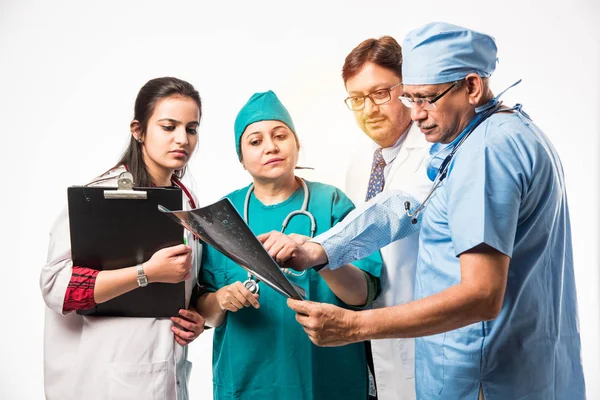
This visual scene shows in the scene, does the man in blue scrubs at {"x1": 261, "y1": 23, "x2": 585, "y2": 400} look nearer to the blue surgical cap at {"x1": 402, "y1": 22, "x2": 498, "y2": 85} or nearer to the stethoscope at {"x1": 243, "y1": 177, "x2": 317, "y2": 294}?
the blue surgical cap at {"x1": 402, "y1": 22, "x2": 498, "y2": 85}

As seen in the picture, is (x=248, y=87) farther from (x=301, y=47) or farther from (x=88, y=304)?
(x=88, y=304)

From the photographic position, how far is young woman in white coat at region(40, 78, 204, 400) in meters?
1.71

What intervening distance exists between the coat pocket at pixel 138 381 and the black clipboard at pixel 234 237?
19.5 inches

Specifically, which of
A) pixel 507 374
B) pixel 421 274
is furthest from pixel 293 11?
pixel 507 374

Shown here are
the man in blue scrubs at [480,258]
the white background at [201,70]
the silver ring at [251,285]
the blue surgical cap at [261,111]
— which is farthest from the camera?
the white background at [201,70]

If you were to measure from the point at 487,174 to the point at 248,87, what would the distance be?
6.04ft

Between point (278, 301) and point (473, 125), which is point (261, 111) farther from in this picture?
point (473, 125)

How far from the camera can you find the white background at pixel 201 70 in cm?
296

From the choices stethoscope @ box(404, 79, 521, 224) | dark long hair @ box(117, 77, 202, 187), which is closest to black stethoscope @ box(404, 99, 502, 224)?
stethoscope @ box(404, 79, 521, 224)

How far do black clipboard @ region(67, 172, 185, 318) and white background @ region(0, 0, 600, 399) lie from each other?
1184 millimetres

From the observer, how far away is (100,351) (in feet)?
5.83

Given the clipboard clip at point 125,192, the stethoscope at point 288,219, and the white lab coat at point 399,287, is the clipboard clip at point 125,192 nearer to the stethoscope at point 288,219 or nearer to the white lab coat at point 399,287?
the stethoscope at point 288,219

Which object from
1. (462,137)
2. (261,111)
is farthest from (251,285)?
(462,137)

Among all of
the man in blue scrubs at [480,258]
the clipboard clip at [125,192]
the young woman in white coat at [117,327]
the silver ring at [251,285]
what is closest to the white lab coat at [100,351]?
the young woman in white coat at [117,327]
